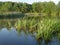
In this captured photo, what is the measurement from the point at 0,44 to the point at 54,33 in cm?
411

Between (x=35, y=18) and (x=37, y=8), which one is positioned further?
(x=37, y=8)

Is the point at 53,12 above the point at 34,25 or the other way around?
the other way around

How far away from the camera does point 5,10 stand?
5653cm

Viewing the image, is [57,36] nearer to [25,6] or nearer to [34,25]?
[34,25]

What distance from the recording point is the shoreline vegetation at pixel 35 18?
10.9m

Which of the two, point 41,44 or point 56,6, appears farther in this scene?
point 56,6

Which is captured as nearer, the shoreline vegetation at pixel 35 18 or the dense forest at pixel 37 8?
the shoreline vegetation at pixel 35 18

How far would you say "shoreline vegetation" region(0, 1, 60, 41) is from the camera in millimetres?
10941

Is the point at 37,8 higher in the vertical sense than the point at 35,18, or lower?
lower

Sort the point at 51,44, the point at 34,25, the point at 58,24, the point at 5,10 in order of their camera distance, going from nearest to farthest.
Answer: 1. the point at 51,44
2. the point at 58,24
3. the point at 34,25
4. the point at 5,10

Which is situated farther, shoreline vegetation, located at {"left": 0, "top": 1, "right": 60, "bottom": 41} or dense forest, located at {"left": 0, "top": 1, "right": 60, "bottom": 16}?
dense forest, located at {"left": 0, "top": 1, "right": 60, "bottom": 16}

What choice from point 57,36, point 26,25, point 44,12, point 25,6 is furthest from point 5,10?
point 57,36

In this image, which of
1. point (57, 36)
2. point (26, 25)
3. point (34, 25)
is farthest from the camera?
point (26, 25)

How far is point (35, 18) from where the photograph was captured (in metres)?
27.3
